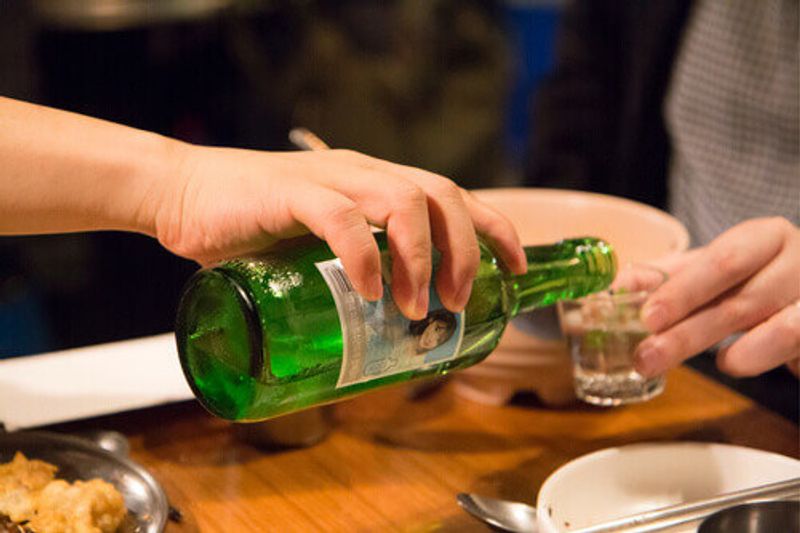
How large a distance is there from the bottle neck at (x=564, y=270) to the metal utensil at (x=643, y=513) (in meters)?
0.18

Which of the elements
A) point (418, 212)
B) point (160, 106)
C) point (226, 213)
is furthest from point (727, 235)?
point (160, 106)

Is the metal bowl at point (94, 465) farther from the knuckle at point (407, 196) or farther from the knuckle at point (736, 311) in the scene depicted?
the knuckle at point (736, 311)

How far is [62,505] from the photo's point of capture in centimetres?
83

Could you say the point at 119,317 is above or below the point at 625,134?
below

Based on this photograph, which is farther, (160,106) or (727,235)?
(160,106)

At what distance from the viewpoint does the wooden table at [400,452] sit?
0.93m

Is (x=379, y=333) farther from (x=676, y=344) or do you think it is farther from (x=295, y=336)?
(x=676, y=344)

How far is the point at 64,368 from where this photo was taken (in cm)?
112

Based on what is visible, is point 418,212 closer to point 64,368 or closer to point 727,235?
point 727,235

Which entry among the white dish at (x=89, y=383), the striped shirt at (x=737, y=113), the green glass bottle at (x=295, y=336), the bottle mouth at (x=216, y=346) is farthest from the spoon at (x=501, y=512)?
the striped shirt at (x=737, y=113)

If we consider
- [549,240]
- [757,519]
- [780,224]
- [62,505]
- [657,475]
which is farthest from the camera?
[549,240]

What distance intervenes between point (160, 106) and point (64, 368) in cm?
162

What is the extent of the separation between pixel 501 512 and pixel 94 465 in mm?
367

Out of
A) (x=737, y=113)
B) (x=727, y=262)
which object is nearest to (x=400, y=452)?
(x=727, y=262)
